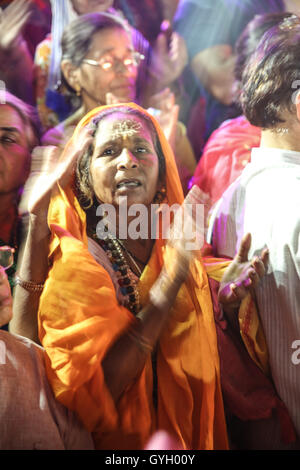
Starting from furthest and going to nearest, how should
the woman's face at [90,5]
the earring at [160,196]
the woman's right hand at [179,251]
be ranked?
1. the woman's face at [90,5]
2. the earring at [160,196]
3. the woman's right hand at [179,251]

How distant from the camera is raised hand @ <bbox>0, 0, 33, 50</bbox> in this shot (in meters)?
1.67

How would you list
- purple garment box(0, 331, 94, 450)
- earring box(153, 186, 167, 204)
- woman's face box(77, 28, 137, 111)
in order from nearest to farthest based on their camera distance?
purple garment box(0, 331, 94, 450), earring box(153, 186, 167, 204), woman's face box(77, 28, 137, 111)

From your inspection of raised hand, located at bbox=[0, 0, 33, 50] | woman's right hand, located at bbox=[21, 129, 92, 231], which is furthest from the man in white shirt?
raised hand, located at bbox=[0, 0, 33, 50]

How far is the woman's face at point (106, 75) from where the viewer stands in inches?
63.8

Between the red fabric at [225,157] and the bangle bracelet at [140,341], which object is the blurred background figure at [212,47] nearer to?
the red fabric at [225,157]

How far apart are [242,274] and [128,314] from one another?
304 mm

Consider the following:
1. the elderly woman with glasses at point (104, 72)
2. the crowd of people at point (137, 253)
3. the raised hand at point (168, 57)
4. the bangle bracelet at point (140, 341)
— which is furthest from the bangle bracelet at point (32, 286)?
the raised hand at point (168, 57)

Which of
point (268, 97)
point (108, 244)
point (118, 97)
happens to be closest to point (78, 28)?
point (118, 97)

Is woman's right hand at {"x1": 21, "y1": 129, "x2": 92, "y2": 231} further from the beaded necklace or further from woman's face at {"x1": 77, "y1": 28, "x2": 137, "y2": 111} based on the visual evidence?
woman's face at {"x1": 77, "y1": 28, "x2": 137, "y2": 111}

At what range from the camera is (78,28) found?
167 cm

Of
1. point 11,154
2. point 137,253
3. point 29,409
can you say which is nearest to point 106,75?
point 11,154

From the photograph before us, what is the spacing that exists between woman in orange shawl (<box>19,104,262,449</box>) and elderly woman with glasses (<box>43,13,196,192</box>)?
0.20 meters

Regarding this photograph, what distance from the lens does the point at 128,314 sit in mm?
1290

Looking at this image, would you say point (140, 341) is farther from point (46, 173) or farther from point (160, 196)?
point (46, 173)
